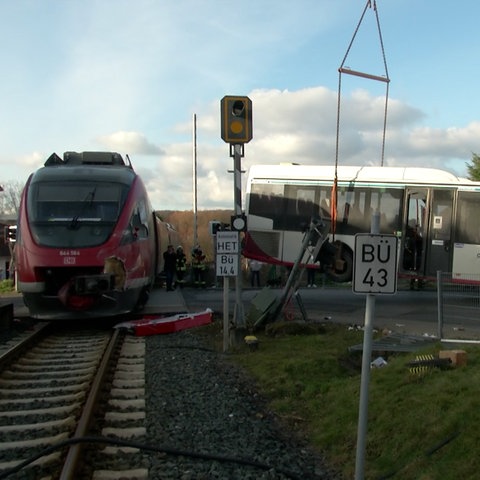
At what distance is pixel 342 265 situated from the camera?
17062 millimetres

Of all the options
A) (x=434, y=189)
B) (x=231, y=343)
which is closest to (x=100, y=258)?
(x=231, y=343)

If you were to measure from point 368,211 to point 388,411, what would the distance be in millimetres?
12237

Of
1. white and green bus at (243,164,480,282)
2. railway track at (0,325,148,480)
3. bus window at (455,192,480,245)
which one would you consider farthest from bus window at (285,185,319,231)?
railway track at (0,325,148,480)

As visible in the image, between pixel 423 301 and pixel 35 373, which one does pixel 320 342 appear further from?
pixel 423 301

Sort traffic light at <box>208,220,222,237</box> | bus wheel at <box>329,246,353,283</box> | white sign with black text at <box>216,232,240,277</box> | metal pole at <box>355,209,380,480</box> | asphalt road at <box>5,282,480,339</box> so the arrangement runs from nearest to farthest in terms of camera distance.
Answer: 1. metal pole at <box>355,209,380,480</box>
2. asphalt road at <box>5,282,480,339</box>
3. white sign with black text at <box>216,232,240,277</box>
4. traffic light at <box>208,220,222,237</box>
5. bus wheel at <box>329,246,353,283</box>

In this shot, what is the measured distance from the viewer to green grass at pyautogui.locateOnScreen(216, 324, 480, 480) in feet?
16.0

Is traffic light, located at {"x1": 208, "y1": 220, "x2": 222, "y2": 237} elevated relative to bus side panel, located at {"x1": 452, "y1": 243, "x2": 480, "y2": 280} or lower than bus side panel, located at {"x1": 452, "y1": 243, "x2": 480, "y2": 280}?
elevated

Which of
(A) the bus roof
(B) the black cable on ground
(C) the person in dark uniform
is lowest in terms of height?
(B) the black cable on ground

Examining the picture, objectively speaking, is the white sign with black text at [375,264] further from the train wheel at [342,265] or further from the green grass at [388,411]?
the train wheel at [342,265]

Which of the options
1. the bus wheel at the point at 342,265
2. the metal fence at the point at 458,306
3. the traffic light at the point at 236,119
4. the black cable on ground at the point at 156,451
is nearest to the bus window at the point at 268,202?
the bus wheel at the point at 342,265

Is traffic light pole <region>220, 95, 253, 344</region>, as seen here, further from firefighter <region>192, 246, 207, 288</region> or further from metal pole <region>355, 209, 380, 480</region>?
firefighter <region>192, 246, 207, 288</region>

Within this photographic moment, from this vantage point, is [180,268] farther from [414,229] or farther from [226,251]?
[226,251]

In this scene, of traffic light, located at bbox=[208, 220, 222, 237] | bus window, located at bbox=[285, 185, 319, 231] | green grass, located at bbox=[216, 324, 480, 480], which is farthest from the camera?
bus window, located at bbox=[285, 185, 319, 231]

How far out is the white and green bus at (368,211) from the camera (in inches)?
659
